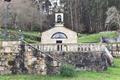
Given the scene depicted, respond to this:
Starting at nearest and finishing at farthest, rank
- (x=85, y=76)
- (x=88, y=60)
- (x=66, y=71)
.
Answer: (x=66, y=71) < (x=85, y=76) < (x=88, y=60)

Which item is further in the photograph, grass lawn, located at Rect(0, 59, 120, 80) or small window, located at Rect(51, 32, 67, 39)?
small window, located at Rect(51, 32, 67, 39)

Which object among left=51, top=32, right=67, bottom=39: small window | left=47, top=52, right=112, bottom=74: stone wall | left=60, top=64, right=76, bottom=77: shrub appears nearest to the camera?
left=60, top=64, right=76, bottom=77: shrub

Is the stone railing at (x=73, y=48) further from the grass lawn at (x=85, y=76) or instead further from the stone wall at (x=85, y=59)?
the grass lawn at (x=85, y=76)

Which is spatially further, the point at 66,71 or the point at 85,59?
the point at 85,59

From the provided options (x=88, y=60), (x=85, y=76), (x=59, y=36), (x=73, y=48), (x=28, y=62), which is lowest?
(x=85, y=76)

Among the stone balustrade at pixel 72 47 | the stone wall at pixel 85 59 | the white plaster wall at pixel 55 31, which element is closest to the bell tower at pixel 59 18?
the white plaster wall at pixel 55 31

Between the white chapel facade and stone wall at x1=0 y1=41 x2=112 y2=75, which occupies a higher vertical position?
the white chapel facade

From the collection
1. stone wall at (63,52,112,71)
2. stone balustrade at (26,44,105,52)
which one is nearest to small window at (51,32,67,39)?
stone balustrade at (26,44,105,52)

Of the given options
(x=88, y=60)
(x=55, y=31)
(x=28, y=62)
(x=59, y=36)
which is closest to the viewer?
(x=28, y=62)

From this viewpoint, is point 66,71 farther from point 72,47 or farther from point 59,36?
point 59,36

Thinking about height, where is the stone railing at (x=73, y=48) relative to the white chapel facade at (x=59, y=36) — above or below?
below

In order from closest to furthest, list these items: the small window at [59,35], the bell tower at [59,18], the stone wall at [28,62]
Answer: the stone wall at [28,62]
the small window at [59,35]
the bell tower at [59,18]

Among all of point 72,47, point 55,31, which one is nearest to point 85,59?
point 72,47

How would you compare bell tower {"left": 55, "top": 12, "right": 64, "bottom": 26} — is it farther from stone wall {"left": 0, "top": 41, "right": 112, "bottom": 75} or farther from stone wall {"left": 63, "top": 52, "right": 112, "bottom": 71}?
stone wall {"left": 0, "top": 41, "right": 112, "bottom": 75}
